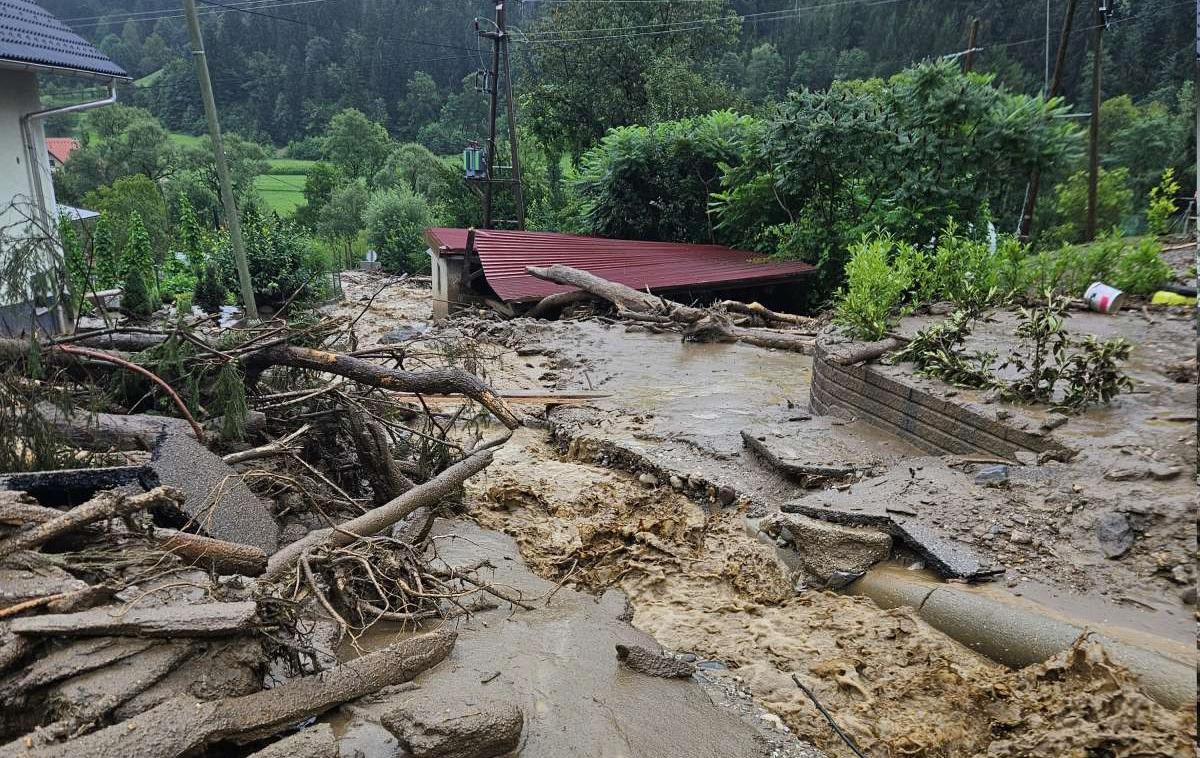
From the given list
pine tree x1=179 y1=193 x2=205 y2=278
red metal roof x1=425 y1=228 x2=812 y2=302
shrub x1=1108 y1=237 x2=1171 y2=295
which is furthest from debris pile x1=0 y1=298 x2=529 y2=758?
pine tree x1=179 y1=193 x2=205 y2=278

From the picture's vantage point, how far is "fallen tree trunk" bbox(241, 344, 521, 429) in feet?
19.0

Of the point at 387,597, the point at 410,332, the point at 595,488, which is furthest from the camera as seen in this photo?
the point at 410,332

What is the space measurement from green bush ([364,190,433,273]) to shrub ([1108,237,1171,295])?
2422 cm

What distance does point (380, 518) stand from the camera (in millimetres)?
4742

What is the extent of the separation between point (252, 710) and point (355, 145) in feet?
194

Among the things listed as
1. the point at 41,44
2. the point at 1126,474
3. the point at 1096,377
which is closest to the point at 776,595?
the point at 1126,474

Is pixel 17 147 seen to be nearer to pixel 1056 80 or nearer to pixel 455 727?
pixel 455 727

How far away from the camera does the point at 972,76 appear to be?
14195 mm

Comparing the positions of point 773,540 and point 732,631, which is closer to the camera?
point 732,631

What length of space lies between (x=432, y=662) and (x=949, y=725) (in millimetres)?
2285

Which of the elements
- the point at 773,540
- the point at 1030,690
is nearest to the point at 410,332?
the point at 773,540

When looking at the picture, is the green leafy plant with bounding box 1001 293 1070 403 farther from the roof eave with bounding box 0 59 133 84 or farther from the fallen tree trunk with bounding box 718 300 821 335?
the roof eave with bounding box 0 59 133 84

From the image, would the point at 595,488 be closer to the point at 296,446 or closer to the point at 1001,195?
the point at 296,446

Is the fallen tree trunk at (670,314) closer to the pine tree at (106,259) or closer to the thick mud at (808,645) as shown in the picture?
the thick mud at (808,645)
